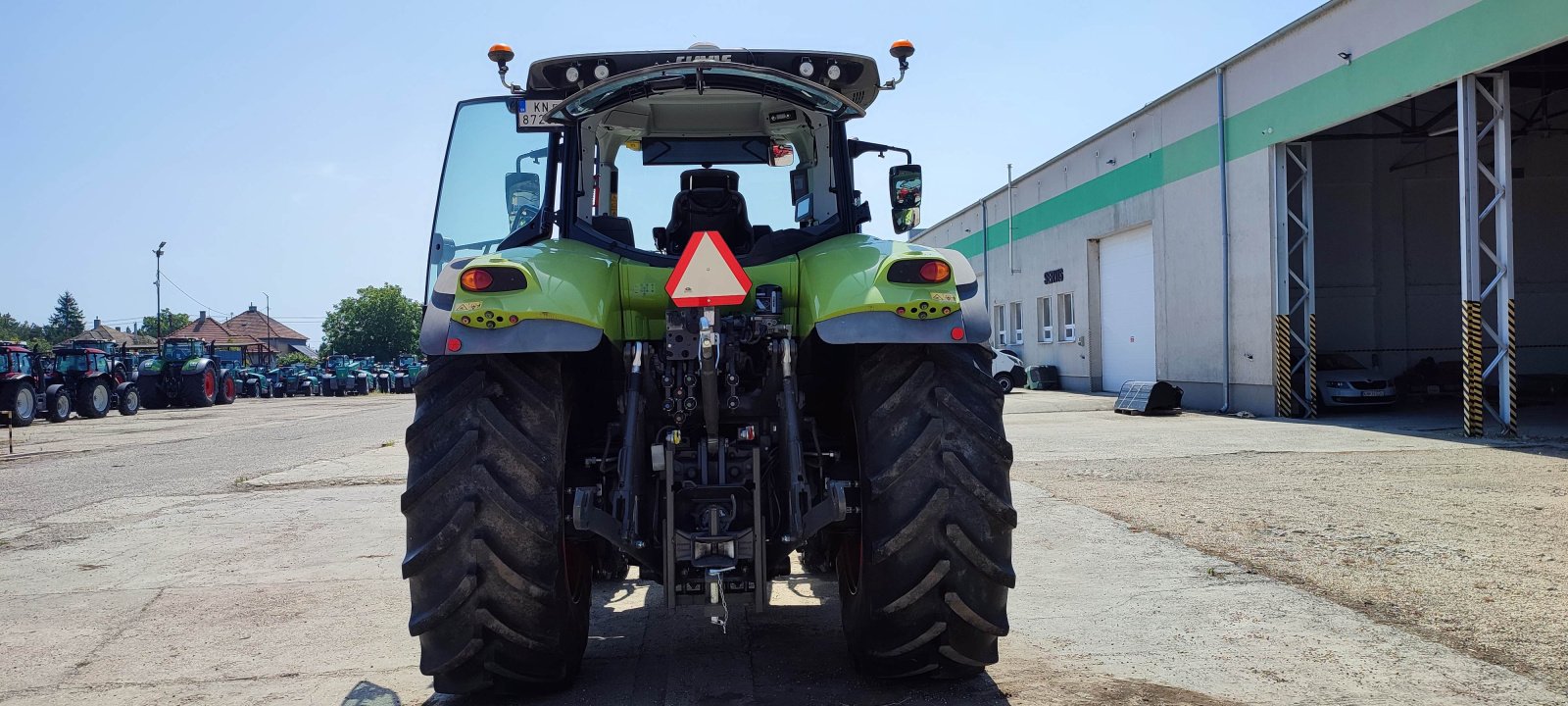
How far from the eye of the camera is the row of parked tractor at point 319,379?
45000 millimetres

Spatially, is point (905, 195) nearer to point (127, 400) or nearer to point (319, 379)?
point (127, 400)

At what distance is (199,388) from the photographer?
33.7m

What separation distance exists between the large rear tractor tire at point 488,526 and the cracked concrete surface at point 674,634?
46 cm

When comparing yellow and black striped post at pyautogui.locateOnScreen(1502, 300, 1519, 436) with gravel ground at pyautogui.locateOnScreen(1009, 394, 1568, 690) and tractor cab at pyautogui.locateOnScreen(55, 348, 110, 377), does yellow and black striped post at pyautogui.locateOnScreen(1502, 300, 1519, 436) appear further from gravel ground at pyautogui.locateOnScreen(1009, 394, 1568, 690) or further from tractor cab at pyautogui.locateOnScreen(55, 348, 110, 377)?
tractor cab at pyautogui.locateOnScreen(55, 348, 110, 377)

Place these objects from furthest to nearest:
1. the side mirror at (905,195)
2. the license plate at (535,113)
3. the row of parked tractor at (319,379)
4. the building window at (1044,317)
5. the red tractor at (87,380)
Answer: the row of parked tractor at (319,379), the building window at (1044,317), the red tractor at (87,380), the side mirror at (905,195), the license plate at (535,113)

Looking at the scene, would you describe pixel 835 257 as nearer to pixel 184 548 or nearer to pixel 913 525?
pixel 913 525

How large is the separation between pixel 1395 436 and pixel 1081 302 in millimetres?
14110

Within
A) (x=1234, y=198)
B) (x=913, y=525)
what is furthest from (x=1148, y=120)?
(x=913, y=525)

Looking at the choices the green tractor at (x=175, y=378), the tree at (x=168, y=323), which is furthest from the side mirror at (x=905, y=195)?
the tree at (x=168, y=323)

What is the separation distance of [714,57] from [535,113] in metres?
0.89

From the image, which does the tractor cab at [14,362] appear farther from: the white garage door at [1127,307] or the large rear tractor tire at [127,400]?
the white garage door at [1127,307]

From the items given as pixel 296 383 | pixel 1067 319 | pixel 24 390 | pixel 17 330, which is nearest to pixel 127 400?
pixel 24 390

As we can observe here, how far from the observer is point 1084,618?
487cm

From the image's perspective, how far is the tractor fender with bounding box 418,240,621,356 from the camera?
3.30 metres
